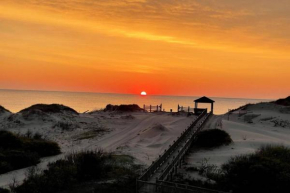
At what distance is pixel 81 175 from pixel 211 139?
12867 mm

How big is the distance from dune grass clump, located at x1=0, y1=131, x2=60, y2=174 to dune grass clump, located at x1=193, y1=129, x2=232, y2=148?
13103mm

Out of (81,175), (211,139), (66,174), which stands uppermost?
(211,139)

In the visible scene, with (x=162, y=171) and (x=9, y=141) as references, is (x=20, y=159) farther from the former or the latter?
(x=162, y=171)

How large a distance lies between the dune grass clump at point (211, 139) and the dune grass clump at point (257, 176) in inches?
278

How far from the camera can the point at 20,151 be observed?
22.6 meters

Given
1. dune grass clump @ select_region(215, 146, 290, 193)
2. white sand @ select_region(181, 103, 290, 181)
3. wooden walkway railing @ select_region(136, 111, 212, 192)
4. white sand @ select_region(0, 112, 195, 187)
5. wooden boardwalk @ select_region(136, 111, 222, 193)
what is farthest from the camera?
white sand @ select_region(0, 112, 195, 187)

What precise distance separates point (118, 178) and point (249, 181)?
778 cm

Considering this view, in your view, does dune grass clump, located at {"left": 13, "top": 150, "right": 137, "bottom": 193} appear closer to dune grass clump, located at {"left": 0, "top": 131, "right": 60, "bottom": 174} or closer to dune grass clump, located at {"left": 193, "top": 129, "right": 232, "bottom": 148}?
dune grass clump, located at {"left": 0, "top": 131, "right": 60, "bottom": 174}

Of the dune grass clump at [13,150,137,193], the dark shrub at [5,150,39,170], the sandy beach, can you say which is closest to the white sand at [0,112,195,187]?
the sandy beach

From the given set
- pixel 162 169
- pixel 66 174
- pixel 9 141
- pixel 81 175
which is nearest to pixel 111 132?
pixel 9 141

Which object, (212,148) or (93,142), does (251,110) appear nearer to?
(212,148)

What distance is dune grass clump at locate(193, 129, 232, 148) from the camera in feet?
84.6

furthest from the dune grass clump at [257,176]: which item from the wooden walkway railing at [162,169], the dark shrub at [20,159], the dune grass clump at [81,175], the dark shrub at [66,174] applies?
the dark shrub at [20,159]

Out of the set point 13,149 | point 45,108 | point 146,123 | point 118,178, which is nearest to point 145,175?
point 118,178
